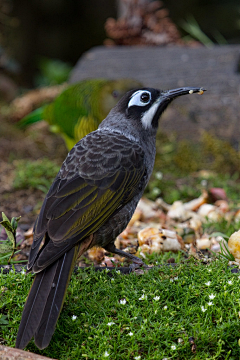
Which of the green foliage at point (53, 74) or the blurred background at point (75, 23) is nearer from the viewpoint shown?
the green foliage at point (53, 74)

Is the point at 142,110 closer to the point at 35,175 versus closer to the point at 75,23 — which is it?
the point at 35,175

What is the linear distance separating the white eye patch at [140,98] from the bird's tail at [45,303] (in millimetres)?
1542

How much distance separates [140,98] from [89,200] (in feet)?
3.82

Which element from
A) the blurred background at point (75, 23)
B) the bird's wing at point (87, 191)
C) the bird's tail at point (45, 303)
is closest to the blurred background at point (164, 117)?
the blurred background at point (75, 23)

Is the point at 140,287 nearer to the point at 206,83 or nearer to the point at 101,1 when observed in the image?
the point at 206,83

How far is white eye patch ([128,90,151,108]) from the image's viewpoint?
3.54 m

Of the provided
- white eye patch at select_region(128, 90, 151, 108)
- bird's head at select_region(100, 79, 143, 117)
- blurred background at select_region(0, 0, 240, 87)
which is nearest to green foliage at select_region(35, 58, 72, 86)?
blurred background at select_region(0, 0, 240, 87)

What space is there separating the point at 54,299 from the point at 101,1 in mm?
11237

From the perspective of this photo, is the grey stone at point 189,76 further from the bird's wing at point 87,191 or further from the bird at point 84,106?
the bird's wing at point 87,191

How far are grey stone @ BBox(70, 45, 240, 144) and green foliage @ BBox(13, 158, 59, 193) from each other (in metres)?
2.35

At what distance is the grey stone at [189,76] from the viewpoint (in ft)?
21.7

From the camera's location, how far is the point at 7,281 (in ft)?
9.24

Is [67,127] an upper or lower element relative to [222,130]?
upper

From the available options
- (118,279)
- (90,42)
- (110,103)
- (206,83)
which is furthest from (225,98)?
(90,42)
